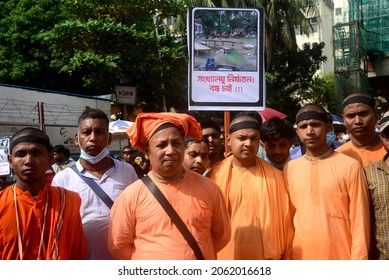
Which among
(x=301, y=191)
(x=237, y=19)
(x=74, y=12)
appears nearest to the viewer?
(x=301, y=191)

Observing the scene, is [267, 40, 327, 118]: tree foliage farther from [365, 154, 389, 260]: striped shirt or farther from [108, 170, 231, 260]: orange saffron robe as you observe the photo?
[108, 170, 231, 260]: orange saffron robe

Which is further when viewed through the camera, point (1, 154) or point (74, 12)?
point (74, 12)

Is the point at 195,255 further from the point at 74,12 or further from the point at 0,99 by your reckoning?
the point at 74,12

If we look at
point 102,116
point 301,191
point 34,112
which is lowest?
point 301,191

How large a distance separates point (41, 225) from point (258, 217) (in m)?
1.35

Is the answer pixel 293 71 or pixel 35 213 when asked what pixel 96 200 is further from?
pixel 293 71

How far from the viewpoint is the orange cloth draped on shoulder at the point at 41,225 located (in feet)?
8.28

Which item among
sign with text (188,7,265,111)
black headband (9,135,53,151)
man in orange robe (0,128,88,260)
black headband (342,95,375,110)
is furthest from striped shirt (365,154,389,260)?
black headband (9,135,53,151)

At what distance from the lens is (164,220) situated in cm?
258

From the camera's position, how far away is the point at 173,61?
1416cm

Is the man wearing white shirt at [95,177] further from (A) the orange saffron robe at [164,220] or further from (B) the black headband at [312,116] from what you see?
(B) the black headband at [312,116]

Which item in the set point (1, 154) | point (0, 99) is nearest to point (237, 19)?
point (1, 154)

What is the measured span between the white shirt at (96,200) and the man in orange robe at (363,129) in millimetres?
1656

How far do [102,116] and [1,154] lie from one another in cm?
277
